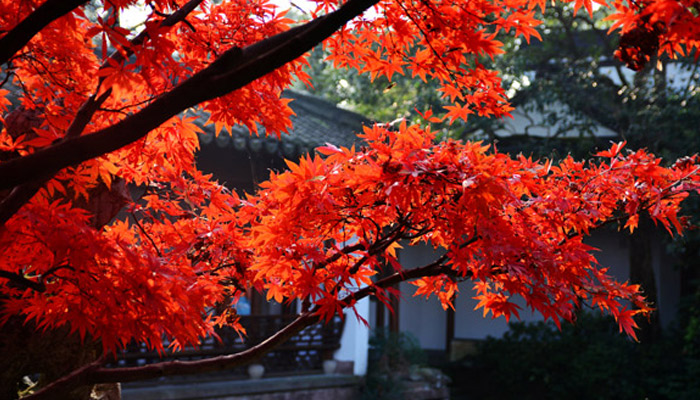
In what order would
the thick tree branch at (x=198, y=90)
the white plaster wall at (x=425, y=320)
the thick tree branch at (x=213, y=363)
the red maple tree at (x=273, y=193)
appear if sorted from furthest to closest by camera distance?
the white plaster wall at (x=425, y=320)
the thick tree branch at (x=213, y=363)
the red maple tree at (x=273, y=193)
the thick tree branch at (x=198, y=90)

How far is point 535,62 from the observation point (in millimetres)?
12672

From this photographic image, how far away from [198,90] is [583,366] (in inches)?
417

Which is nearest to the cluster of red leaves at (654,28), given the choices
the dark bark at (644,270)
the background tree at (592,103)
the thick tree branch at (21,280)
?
the thick tree branch at (21,280)

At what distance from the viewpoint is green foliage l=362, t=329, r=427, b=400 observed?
10289 millimetres

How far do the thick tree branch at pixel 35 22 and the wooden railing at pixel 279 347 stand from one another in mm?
6710

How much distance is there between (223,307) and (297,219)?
4.83 feet

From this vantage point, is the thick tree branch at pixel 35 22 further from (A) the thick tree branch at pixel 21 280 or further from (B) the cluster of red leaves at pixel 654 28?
(B) the cluster of red leaves at pixel 654 28

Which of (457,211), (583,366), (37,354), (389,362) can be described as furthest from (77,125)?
(583,366)

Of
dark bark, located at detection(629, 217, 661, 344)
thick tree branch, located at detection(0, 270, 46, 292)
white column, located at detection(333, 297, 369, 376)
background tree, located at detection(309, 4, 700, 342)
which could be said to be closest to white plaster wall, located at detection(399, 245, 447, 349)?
background tree, located at detection(309, 4, 700, 342)

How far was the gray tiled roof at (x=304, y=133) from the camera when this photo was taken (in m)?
8.39

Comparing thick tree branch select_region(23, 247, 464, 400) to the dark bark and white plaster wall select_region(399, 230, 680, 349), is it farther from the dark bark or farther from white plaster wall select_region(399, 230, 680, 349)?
white plaster wall select_region(399, 230, 680, 349)

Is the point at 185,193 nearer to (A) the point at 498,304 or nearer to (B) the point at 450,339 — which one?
(A) the point at 498,304

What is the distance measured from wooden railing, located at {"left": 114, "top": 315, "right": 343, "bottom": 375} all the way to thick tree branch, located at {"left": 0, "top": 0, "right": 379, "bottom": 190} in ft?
21.9

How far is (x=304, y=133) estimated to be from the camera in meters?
10.2
